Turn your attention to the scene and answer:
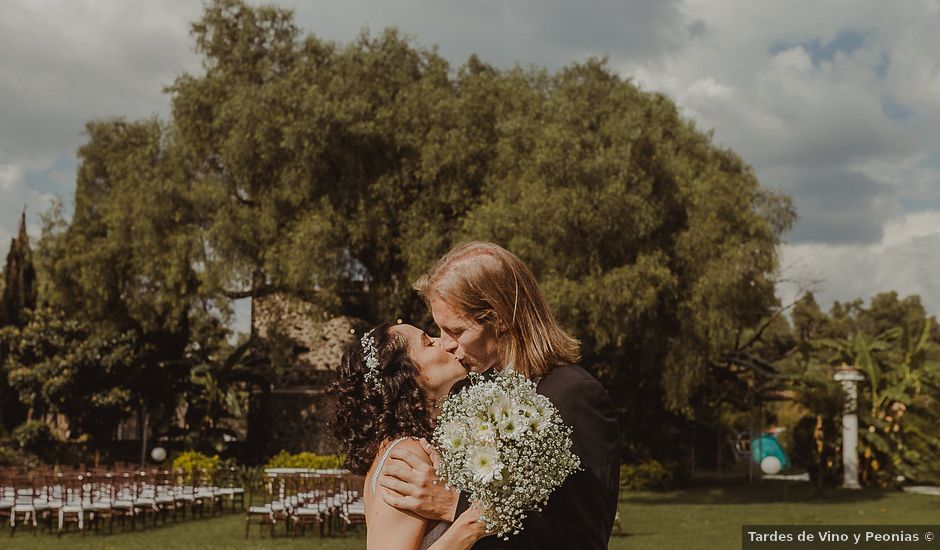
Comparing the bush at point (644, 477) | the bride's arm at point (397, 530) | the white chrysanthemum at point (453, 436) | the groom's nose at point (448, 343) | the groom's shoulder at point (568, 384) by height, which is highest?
the groom's nose at point (448, 343)

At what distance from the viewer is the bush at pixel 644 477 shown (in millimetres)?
25281

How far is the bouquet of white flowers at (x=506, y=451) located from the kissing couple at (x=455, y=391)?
0.06 metres

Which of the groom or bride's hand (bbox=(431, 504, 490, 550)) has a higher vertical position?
the groom

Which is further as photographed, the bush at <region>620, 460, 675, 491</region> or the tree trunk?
the bush at <region>620, 460, 675, 491</region>

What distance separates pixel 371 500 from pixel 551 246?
58.3 feet

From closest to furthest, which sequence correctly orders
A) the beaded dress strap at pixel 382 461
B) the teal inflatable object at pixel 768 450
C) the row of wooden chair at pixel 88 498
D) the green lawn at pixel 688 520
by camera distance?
the beaded dress strap at pixel 382 461
the green lawn at pixel 688 520
the row of wooden chair at pixel 88 498
the teal inflatable object at pixel 768 450

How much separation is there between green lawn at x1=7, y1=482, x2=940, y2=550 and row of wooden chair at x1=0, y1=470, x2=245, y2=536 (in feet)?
1.34

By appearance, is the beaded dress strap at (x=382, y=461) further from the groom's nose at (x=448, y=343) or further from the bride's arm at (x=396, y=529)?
the groom's nose at (x=448, y=343)

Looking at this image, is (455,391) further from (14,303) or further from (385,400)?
(14,303)

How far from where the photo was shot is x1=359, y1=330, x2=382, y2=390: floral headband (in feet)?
8.86

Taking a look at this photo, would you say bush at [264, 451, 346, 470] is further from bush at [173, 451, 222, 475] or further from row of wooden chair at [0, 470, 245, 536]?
row of wooden chair at [0, 470, 245, 536]

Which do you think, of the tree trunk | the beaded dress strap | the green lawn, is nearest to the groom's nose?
the beaded dress strap

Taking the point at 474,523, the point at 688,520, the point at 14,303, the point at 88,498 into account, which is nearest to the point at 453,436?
the point at 474,523

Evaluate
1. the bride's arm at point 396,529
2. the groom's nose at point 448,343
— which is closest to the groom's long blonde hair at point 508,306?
the groom's nose at point 448,343
